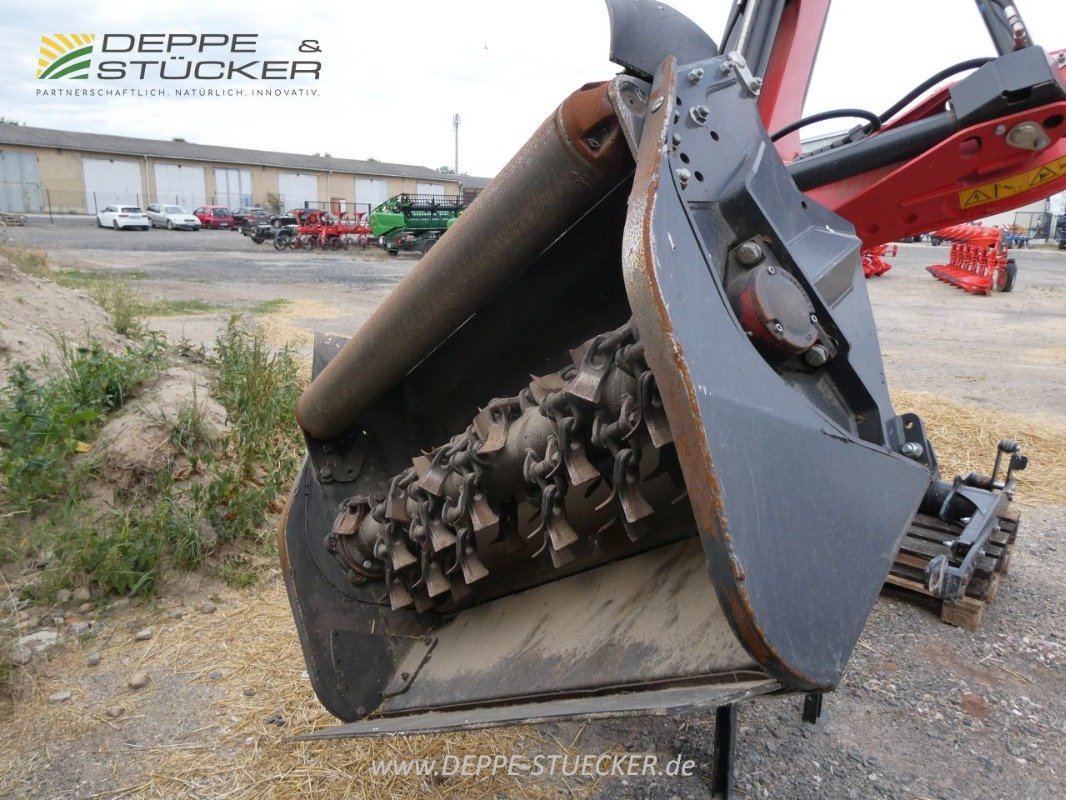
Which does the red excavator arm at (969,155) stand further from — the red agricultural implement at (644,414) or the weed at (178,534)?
the weed at (178,534)

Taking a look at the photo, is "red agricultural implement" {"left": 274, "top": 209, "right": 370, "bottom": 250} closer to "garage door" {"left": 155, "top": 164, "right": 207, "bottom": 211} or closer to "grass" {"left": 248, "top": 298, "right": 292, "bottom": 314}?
"grass" {"left": 248, "top": 298, "right": 292, "bottom": 314}

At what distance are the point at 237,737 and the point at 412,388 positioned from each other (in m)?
1.21

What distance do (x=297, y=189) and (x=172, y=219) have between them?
16.6 m

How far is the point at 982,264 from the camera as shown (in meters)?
15.5

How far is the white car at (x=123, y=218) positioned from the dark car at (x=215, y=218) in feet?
8.25

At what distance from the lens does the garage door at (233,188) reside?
153 feet

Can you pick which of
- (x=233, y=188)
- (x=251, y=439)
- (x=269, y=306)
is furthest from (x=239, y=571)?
(x=233, y=188)

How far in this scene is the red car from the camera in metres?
34.5

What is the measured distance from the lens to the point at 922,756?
7.75ft

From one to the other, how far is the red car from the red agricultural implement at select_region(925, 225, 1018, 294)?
94.9ft

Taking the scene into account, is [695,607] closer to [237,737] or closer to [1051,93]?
[237,737]

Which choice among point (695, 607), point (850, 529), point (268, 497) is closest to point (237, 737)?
point (268, 497)

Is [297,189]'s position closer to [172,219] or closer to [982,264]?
[172,219]

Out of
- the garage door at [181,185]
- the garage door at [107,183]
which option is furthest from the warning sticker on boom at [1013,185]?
the garage door at [181,185]
